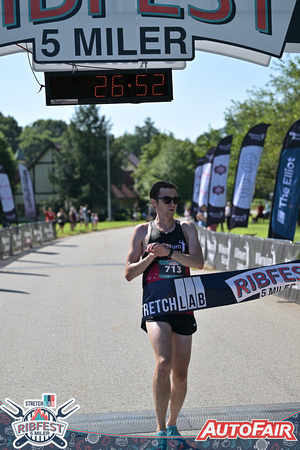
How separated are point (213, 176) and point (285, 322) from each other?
14059mm

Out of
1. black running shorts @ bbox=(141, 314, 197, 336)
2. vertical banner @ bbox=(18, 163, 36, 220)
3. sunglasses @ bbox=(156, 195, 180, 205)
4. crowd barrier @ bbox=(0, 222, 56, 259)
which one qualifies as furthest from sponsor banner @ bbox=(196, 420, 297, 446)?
vertical banner @ bbox=(18, 163, 36, 220)

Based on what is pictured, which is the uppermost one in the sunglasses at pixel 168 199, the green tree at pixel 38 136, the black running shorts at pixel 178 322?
the green tree at pixel 38 136

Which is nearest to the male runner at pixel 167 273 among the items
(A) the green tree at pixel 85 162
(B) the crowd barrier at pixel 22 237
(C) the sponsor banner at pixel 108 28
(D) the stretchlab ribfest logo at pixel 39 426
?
(D) the stretchlab ribfest logo at pixel 39 426

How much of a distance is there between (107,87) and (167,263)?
3.07 metres

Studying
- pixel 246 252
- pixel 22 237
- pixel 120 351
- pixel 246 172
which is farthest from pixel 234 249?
pixel 22 237

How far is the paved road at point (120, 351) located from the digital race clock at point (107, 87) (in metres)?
3.17

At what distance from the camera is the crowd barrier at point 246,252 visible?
11688mm

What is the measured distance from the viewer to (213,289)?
4777 mm

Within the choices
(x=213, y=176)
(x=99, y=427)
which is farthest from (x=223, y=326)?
(x=213, y=176)

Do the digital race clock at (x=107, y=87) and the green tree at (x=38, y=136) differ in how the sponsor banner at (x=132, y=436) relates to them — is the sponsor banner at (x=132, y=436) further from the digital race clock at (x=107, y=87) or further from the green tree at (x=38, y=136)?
the green tree at (x=38, y=136)

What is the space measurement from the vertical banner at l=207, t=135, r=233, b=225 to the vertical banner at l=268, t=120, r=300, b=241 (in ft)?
29.7

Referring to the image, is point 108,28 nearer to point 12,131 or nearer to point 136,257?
point 136,257

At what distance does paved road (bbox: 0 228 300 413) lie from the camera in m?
5.78

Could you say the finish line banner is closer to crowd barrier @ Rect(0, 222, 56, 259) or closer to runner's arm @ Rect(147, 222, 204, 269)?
runner's arm @ Rect(147, 222, 204, 269)
